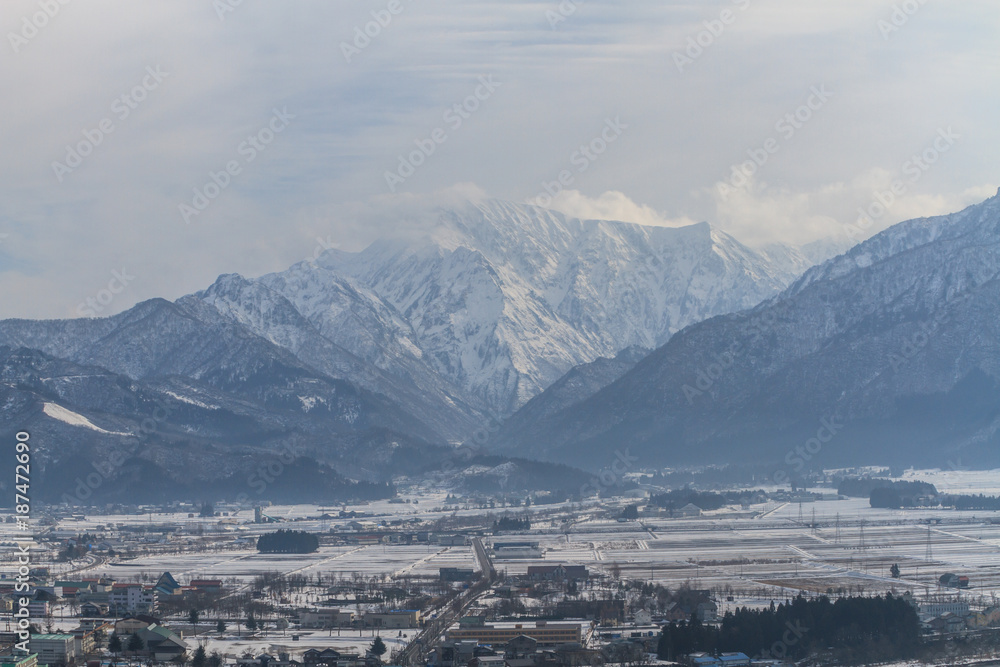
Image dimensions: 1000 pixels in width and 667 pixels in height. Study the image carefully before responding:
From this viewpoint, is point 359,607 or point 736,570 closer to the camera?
point 359,607

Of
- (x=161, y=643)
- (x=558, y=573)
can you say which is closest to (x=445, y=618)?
(x=161, y=643)

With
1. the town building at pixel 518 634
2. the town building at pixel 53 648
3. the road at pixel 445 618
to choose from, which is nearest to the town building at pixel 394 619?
the road at pixel 445 618

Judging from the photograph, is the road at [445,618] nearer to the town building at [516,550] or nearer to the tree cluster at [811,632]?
the town building at [516,550]

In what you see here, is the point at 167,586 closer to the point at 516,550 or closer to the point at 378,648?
the point at 378,648

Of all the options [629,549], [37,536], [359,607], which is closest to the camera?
[359,607]

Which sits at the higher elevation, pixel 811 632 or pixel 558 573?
pixel 558 573

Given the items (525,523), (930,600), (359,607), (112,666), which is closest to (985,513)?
(525,523)

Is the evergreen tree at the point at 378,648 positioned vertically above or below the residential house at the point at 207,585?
below

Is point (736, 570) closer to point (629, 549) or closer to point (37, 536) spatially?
point (629, 549)

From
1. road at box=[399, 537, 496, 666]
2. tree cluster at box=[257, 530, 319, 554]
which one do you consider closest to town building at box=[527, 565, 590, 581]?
road at box=[399, 537, 496, 666]

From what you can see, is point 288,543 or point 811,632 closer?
point 811,632

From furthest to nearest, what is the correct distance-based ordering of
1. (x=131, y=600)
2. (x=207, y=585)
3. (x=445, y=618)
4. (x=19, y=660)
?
(x=207, y=585) → (x=131, y=600) → (x=445, y=618) → (x=19, y=660)
